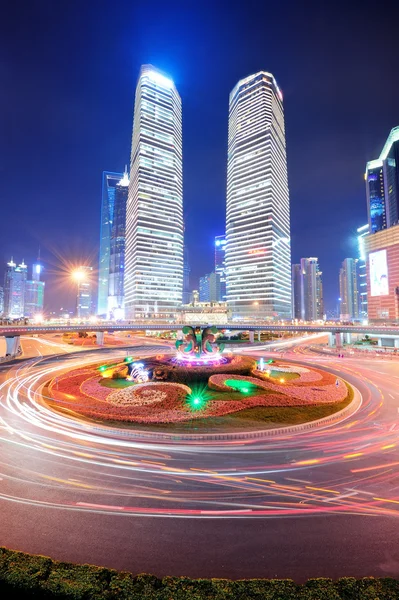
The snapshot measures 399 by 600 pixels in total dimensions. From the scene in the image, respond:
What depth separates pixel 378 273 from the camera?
140 metres

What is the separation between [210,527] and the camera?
457 inches

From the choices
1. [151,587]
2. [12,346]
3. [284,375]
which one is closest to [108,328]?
[12,346]

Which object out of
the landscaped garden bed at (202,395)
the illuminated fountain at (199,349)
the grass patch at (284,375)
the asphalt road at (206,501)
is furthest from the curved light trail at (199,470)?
the illuminated fountain at (199,349)

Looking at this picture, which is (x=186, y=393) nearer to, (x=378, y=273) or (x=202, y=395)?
(x=202, y=395)

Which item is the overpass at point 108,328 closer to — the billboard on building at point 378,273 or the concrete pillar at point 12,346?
the concrete pillar at point 12,346

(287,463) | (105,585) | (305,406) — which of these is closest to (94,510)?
(105,585)

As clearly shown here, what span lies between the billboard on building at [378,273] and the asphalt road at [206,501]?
136 m

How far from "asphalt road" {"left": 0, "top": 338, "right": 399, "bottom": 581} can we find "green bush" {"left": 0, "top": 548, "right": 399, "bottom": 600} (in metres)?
1.25

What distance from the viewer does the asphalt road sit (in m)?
10.2

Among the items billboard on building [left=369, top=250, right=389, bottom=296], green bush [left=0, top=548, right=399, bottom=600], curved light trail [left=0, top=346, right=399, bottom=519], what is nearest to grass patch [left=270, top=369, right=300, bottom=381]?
curved light trail [left=0, top=346, right=399, bottom=519]

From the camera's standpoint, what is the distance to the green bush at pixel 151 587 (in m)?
7.87

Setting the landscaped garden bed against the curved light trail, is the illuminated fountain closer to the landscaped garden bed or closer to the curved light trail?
the landscaped garden bed

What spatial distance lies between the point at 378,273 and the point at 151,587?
159514mm

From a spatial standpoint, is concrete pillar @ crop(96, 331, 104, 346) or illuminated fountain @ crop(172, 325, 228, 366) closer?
illuminated fountain @ crop(172, 325, 228, 366)
